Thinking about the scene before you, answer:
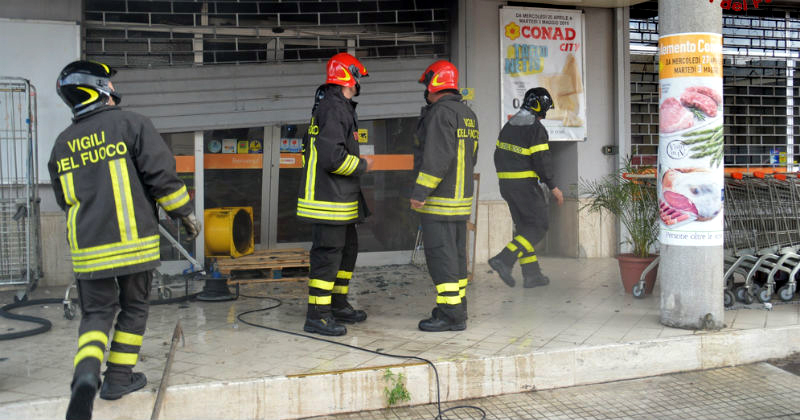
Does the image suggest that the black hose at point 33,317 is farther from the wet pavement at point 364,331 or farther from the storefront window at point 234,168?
the storefront window at point 234,168

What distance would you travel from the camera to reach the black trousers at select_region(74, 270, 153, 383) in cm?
381

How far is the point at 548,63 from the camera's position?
914 centimetres

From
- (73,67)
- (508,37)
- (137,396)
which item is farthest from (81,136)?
(508,37)

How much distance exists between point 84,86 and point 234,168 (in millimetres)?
4579

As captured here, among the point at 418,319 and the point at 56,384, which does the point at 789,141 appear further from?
the point at 56,384

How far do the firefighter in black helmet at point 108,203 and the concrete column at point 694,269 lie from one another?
12.7 feet

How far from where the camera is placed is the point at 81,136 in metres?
3.85

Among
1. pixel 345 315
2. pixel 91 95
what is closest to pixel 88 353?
pixel 91 95

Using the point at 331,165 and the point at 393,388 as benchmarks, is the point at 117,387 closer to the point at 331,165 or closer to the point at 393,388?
the point at 393,388

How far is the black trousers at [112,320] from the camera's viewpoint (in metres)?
3.81

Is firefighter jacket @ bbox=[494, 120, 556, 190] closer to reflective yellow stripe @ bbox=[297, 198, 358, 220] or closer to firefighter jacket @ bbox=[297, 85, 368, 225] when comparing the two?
firefighter jacket @ bbox=[297, 85, 368, 225]

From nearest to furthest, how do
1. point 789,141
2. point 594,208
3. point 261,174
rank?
point 594,208, point 261,174, point 789,141

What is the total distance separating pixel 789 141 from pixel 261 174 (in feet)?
27.4

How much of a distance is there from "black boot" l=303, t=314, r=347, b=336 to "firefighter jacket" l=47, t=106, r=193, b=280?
1.70 metres
